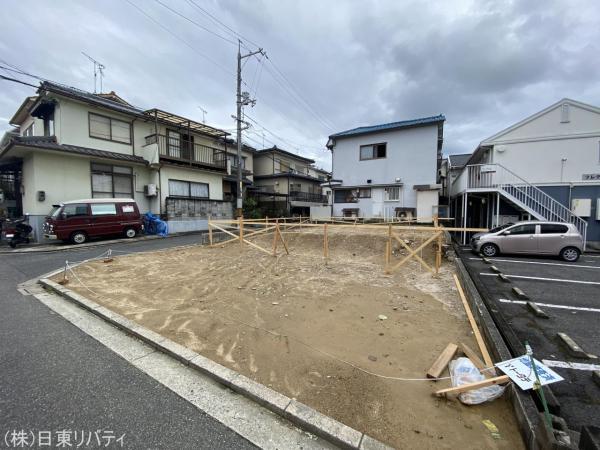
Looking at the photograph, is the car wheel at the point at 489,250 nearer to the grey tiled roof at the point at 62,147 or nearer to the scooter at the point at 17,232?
the grey tiled roof at the point at 62,147

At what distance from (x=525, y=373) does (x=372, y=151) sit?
59.1 ft

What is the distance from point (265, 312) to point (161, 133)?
54.5 ft

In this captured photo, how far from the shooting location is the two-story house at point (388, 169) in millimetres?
16797

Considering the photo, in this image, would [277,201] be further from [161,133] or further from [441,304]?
[441,304]

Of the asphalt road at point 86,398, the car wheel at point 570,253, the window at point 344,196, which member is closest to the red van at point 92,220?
the asphalt road at point 86,398

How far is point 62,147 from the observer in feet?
40.2

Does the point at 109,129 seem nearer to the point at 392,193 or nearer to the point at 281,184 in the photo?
the point at 281,184

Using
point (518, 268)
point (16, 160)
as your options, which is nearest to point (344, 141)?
point (518, 268)

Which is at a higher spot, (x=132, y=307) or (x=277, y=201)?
(x=277, y=201)

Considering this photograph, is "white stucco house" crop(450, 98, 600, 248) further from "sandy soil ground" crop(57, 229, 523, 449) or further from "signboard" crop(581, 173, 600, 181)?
"sandy soil ground" crop(57, 229, 523, 449)

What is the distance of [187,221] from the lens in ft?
54.5

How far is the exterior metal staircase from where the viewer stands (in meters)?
11.6

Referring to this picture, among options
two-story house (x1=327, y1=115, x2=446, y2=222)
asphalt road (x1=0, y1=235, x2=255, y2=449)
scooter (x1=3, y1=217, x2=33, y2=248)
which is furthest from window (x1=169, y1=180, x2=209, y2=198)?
asphalt road (x1=0, y1=235, x2=255, y2=449)

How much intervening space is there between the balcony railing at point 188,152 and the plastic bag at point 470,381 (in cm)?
1743
